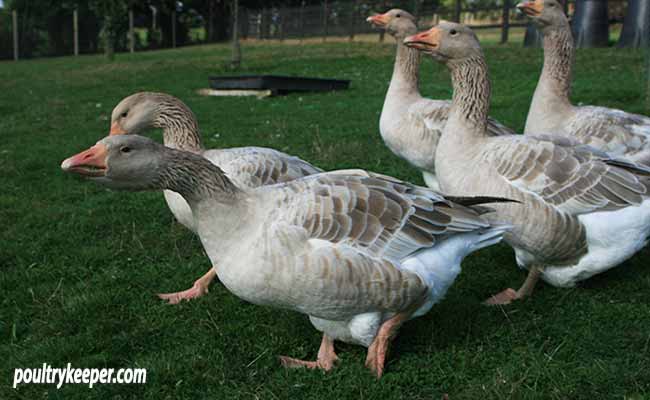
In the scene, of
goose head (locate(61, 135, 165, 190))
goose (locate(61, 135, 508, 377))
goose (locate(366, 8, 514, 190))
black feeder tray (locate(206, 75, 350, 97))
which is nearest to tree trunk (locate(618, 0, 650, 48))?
black feeder tray (locate(206, 75, 350, 97))

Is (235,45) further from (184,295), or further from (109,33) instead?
(184,295)

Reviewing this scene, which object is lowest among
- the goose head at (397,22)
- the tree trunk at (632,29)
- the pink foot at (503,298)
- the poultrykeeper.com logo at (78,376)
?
the poultrykeeper.com logo at (78,376)

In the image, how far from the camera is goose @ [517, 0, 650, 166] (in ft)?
16.8

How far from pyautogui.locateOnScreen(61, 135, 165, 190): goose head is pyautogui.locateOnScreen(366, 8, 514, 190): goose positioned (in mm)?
3091

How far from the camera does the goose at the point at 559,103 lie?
5.11m

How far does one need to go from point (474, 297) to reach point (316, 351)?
50.0 inches

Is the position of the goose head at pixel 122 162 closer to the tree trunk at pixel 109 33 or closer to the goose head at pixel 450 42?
the goose head at pixel 450 42

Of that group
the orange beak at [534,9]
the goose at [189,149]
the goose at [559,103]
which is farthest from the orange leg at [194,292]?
the orange beak at [534,9]

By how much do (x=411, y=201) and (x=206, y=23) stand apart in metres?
45.4

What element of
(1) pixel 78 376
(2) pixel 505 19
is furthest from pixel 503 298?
(2) pixel 505 19

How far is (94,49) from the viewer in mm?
37875

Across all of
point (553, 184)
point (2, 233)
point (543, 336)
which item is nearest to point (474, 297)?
point (543, 336)

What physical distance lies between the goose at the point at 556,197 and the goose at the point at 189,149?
1.22 meters

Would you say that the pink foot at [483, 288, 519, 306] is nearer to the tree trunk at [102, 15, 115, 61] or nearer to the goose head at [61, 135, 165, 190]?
the goose head at [61, 135, 165, 190]
